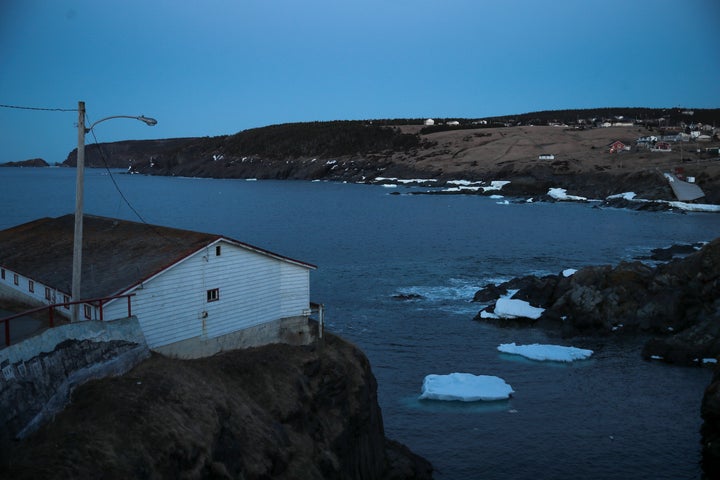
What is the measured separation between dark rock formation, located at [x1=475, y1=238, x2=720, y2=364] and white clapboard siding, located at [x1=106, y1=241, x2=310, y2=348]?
18.5m

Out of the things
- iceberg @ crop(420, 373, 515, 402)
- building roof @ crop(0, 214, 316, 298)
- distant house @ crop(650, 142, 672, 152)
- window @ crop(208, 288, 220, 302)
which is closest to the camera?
building roof @ crop(0, 214, 316, 298)

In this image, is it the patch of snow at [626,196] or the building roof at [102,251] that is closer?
the building roof at [102,251]

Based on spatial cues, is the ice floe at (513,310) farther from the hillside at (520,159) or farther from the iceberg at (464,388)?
the hillside at (520,159)

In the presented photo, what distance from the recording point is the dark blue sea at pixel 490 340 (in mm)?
21766

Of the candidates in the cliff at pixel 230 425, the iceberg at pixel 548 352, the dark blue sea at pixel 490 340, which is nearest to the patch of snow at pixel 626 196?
the dark blue sea at pixel 490 340

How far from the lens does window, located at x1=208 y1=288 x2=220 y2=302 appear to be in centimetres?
1842

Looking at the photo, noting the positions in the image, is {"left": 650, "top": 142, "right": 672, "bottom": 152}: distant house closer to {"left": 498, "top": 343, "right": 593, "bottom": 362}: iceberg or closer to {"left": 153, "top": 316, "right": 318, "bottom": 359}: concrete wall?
{"left": 498, "top": 343, "right": 593, "bottom": 362}: iceberg

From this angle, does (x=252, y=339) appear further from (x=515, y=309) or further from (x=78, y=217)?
(x=515, y=309)

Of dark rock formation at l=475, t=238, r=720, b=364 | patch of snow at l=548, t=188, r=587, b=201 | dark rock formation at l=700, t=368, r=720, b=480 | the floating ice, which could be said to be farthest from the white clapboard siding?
patch of snow at l=548, t=188, r=587, b=201

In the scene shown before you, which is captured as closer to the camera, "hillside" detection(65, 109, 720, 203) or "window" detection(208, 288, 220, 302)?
"window" detection(208, 288, 220, 302)

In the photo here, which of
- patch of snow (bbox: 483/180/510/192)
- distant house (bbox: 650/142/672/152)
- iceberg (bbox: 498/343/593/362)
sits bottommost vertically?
iceberg (bbox: 498/343/593/362)

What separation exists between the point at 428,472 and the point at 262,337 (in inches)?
261

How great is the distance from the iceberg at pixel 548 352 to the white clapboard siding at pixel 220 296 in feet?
44.7

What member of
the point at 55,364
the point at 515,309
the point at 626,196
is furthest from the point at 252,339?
the point at 626,196
